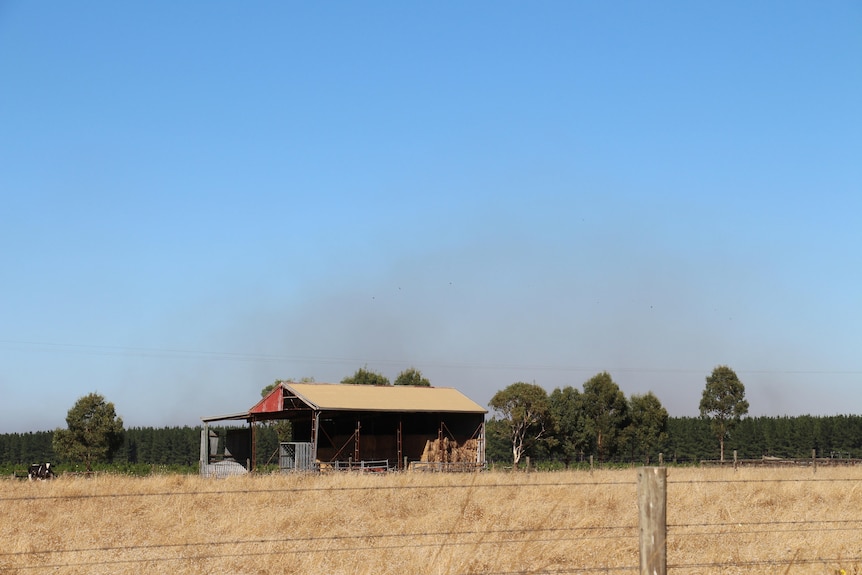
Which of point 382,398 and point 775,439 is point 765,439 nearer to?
point 775,439

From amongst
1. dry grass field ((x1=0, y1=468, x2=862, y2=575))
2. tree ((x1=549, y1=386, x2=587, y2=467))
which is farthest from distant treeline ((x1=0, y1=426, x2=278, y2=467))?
dry grass field ((x1=0, y1=468, x2=862, y2=575))

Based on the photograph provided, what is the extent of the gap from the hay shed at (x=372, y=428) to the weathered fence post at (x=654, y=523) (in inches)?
1476

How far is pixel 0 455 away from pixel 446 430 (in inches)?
4269

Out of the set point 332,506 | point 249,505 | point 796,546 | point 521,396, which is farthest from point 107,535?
point 521,396

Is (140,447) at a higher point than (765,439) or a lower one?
lower

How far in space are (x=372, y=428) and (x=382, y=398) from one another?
1936 mm

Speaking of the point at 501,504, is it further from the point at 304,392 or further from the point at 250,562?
the point at 304,392

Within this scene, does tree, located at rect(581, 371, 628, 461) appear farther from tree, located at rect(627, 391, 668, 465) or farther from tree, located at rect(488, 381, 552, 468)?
tree, located at rect(488, 381, 552, 468)

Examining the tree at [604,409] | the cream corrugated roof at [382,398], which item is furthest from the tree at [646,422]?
the cream corrugated roof at [382,398]

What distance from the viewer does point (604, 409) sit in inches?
2891

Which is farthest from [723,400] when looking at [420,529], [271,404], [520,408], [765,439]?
[420,529]

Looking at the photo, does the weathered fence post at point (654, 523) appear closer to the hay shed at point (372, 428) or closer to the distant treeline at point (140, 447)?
the hay shed at point (372, 428)

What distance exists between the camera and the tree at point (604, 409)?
73.1 meters

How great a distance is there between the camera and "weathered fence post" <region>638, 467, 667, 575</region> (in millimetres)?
7398
